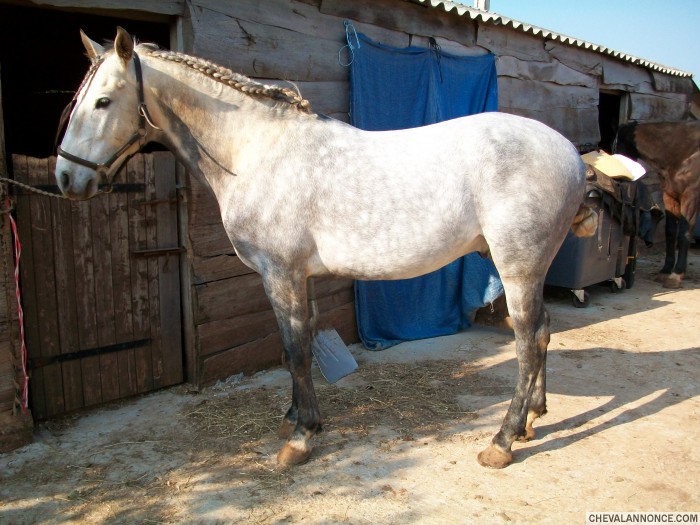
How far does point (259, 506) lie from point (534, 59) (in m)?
5.86

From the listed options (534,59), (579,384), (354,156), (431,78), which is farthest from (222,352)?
(534,59)

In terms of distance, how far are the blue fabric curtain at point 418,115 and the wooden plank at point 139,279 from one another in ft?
5.96

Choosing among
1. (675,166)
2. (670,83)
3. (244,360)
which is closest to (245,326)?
(244,360)

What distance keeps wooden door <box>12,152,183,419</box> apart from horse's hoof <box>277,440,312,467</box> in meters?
1.42

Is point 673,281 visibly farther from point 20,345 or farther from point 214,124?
point 20,345

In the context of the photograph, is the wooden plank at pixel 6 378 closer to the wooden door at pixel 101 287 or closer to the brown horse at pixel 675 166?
the wooden door at pixel 101 287

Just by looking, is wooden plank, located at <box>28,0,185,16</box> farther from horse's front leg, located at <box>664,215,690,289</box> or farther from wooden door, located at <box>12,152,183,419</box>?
horse's front leg, located at <box>664,215,690,289</box>

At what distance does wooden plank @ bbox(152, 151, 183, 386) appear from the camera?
387 centimetres

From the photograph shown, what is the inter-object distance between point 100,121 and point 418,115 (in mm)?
3088

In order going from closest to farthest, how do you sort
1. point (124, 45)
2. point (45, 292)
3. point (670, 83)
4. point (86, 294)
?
point (124, 45), point (45, 292), point (86, 294), point (670, 83)

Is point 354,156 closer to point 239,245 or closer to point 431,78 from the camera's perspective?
point 239,245

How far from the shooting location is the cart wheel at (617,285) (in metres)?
6.82

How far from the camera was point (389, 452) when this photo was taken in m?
3.19

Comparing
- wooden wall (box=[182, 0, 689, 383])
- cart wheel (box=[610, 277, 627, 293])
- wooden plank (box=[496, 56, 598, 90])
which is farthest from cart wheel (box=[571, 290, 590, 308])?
wooden plank (box=[496, 56, 598, 90])
